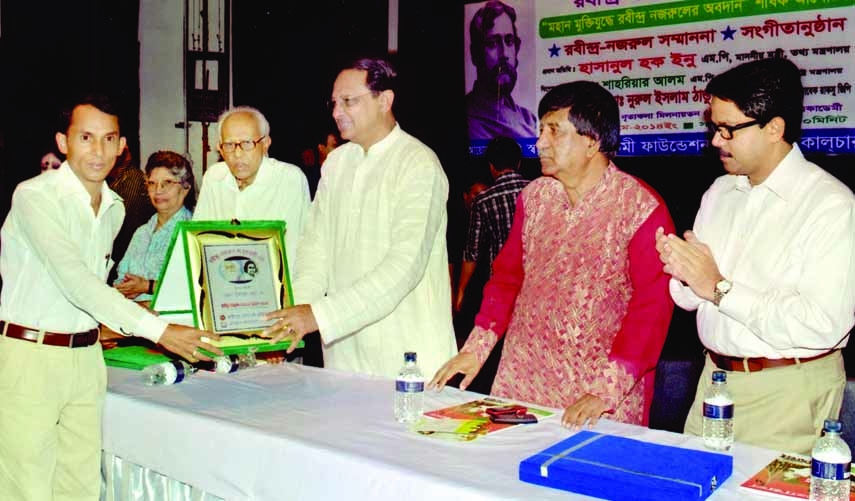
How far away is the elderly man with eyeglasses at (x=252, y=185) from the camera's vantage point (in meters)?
3.81

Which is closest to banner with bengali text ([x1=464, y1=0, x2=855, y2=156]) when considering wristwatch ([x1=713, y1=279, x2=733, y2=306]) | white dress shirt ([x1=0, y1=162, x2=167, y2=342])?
wristwatch ([x1=713, y1=279, x2=733, y2=306])

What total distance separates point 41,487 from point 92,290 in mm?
551

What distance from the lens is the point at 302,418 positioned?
2260 mm

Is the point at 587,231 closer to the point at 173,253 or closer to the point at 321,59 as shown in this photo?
the point at 173,253

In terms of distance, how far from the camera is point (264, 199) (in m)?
3.81

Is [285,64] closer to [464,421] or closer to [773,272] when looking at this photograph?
[464,421]

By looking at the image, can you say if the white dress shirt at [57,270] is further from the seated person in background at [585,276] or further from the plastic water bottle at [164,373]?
the seated person in background at [585,276]

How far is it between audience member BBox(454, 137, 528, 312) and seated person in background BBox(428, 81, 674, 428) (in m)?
2.43

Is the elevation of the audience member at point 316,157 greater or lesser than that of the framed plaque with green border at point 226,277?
greater

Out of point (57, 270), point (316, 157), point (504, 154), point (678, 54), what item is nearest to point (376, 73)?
point (57, 270)

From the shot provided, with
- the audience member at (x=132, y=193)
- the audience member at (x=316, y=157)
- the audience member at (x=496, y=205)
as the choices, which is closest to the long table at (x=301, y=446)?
the audience member at (x=496, y=205)

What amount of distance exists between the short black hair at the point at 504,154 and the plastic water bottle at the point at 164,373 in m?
2.80

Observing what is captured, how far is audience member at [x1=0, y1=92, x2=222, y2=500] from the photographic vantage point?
250 cm

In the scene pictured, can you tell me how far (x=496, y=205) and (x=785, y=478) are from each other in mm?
3353
